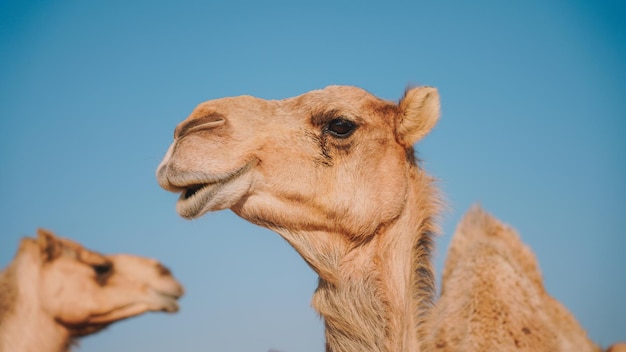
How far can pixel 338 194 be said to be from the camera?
375 centimetres

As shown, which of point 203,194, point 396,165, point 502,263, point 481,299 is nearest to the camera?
point 203,194

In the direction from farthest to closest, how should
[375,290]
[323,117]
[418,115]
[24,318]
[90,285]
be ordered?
[90,285], [24,318], [418,115], [323,117], [375,290]

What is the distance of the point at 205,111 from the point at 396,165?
1.21 m

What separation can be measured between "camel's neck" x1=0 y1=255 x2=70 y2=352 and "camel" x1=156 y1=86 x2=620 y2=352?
1615 millimetres

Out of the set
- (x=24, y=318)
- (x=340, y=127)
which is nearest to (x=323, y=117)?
(x=340, y=127)

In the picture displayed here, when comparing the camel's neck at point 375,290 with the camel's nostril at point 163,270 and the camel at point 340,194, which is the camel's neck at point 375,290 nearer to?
the camel at point 340,194

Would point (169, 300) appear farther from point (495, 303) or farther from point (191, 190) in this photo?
point (495, 303)

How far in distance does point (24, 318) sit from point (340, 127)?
236 centimetres

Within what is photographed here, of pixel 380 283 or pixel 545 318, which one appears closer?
pixel 380 283

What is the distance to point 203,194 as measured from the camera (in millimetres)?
3316

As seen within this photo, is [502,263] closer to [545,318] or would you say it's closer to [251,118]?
[545,318]

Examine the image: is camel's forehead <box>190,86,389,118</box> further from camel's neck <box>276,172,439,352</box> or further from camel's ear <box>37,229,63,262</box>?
camel's ear <box>37,229,63,262</box>

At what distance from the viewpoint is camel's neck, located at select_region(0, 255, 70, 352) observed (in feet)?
13.4

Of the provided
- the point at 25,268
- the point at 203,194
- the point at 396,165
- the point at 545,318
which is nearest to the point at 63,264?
the point at 25,268
